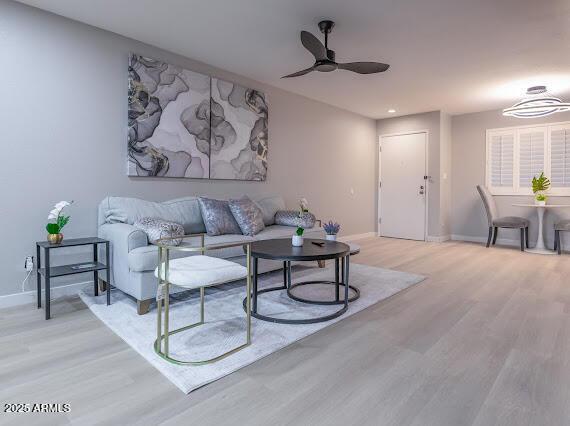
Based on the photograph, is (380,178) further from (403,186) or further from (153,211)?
(153,211)

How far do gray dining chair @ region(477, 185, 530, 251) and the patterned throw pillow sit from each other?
17.0ft

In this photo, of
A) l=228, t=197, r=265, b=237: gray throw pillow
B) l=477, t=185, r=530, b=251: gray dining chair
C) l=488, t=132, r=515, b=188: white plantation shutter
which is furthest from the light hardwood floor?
l=488, t=132, r=515, b=188: white plantation shutter

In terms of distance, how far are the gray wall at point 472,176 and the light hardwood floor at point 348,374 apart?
152 inches

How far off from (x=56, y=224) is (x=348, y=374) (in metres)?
2.52

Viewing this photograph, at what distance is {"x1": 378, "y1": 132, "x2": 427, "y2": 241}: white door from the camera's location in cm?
662

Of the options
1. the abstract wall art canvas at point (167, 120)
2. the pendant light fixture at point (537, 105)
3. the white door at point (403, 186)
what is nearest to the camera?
the abstract wall art canvas at point (167, 120)

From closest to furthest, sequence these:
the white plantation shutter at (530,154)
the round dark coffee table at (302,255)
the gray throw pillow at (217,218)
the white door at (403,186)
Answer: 1. the round dark coffee table at (302,255)
2. the gray throw pillow at (217,218)
3. the white plantation shutter at (530,154)
4. the white door at (403,186)

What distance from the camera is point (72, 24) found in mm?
3096

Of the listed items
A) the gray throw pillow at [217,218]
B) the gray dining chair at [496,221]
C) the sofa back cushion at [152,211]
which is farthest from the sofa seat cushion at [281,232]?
the gray dining chair at [496,221]

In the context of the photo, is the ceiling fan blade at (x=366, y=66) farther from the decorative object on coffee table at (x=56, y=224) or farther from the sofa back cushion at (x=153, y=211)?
the decorative object on coffee table at (x=56, y=224)

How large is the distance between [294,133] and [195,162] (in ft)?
6.38

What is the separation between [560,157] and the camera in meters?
5.69

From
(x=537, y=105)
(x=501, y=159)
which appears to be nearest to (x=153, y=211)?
(x=537, y=105)

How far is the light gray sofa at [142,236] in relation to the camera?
2633 millimetres
